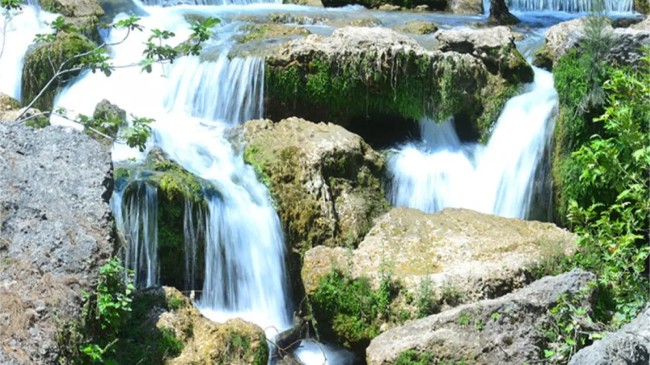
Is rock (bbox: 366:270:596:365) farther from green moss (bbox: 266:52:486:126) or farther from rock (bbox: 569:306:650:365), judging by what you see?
green moss (bbox: 266:52:486:126)

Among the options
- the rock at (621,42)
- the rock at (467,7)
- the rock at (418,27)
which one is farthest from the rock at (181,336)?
the rock at (467,7)

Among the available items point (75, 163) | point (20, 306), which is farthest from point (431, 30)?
point (20, 306)

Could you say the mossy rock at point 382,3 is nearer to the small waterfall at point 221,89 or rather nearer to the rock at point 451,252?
the small waterfall at point 221,89

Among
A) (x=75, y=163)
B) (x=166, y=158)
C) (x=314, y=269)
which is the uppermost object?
(x=75, y=163)

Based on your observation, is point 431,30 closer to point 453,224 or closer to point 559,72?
point 559,72

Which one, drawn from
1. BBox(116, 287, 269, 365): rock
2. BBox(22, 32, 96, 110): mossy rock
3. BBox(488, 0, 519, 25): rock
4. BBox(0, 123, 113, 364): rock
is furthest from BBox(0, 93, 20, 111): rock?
→ BBox(488, 0, 519, 25): rock

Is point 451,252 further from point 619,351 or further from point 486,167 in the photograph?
point 619,351

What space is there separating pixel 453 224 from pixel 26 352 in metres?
4.77

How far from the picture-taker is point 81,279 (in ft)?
19.6

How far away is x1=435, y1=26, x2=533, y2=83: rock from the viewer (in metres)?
11.5

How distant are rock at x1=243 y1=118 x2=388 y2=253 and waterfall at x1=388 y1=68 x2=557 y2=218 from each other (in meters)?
0.57

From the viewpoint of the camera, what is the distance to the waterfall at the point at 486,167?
10492mm

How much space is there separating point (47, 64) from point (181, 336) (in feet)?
22.0

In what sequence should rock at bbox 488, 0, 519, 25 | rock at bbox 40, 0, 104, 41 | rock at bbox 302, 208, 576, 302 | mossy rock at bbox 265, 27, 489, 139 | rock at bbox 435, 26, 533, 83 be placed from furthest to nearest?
rock at bbox 488, 0, 519, 25 < rock at bbox 40, 0, 104, 41 < rock at bbox 435, 26, 533, 83 < mossy rock at bbox 265, 27, 489, 139 < rock at bbox 302, 208, 576, 302
